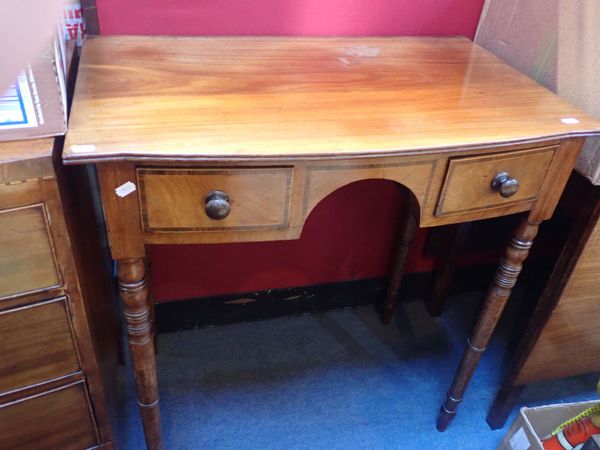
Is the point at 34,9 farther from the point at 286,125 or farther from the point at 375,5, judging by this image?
the point at 375,5

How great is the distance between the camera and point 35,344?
881mm

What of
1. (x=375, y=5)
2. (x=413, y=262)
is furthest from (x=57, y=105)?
(x=413, y=262)

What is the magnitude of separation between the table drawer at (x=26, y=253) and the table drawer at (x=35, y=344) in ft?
0.14

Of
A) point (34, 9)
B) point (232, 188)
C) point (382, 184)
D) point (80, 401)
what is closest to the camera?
point (34, 9)

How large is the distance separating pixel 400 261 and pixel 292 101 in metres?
0.76

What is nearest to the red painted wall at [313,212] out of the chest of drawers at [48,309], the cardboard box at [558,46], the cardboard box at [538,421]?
the cardboard box at [558,46]

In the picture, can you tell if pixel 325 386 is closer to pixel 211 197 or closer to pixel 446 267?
pixel 446 267

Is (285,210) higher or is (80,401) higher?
(285,210)

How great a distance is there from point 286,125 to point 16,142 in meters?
0.39

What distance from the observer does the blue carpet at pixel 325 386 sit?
134 centimetres

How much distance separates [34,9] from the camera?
0.69 m

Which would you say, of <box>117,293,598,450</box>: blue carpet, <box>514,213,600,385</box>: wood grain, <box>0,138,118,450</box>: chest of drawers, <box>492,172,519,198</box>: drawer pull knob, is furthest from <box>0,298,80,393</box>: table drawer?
<box>514,213,600,385</box>: wood grain

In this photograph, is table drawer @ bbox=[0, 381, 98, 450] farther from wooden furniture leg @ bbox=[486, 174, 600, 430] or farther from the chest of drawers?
wooden furniture leg @ bbox=[486, 174, 600, 430]

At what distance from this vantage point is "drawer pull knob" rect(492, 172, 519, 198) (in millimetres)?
930
